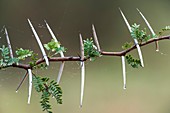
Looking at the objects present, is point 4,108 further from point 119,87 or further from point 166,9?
point 166,9

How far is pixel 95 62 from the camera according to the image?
7.95 feet

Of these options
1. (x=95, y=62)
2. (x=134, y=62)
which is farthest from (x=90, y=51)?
(x=95, y=62)

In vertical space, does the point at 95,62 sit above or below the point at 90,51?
below

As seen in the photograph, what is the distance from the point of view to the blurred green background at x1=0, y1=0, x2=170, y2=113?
207 cm

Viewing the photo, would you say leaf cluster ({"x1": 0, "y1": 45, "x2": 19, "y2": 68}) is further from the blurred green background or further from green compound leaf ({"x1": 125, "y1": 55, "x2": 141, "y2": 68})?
the blurred green background

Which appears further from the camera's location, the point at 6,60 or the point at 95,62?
the point at 95,62

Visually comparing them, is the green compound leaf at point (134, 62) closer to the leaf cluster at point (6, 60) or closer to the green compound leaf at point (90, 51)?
the green compound leaf at point (90, 51)

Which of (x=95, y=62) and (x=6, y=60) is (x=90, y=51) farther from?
(x=95, y=62)

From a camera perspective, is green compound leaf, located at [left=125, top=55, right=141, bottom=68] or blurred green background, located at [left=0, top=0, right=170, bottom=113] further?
blurred green background, located at [left=0, top=0, right=170, bottom=113]

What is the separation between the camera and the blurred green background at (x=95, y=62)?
6.79 feet

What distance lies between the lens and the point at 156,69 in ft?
8.06

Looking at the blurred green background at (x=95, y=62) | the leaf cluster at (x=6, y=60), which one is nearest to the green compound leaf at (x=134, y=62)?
the leaf cluster at (x=6, y=60)

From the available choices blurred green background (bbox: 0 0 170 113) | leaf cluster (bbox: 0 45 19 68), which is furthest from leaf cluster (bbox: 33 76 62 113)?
blurred green background (bbox: 0 0 170 113)

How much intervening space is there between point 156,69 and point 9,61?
207cm
